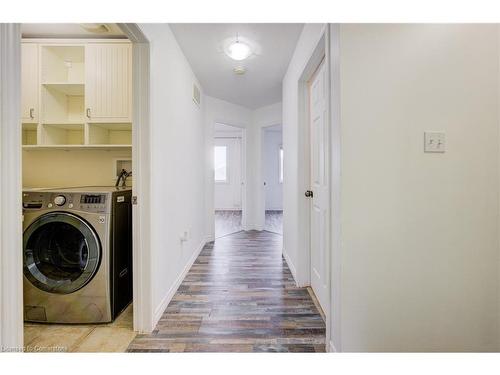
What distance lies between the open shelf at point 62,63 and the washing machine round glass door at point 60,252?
4.27ft

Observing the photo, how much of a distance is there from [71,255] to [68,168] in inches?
41.5

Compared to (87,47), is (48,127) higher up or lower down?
lower down

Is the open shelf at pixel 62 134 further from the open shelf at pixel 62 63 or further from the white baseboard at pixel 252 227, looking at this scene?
the white baseboard at pixel 252 227

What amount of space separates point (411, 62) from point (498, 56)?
1.42 ft

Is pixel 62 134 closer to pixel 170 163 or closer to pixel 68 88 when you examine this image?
pixel 68 88

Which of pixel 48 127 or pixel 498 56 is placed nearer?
pixel 498 56

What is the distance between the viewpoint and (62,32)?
2246 millimetres

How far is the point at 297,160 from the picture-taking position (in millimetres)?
2627

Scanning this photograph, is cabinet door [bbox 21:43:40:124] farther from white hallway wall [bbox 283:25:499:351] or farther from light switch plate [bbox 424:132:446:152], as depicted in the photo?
light switch plate [bbox 424:132:446:152]
